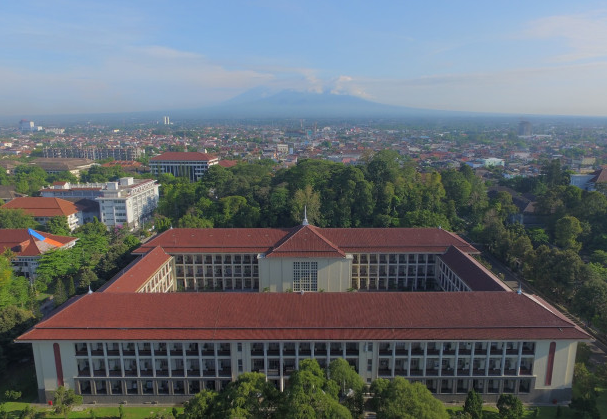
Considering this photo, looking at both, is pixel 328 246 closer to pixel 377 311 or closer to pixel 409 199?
pixel 377 311

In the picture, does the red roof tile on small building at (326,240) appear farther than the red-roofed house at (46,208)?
No

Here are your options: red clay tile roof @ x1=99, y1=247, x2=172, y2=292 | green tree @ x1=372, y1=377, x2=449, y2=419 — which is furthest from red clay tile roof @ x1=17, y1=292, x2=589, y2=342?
green tree @ x1=372, y1=377, x2=449, y2=419

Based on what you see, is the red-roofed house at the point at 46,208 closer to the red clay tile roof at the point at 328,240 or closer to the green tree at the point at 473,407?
the red clay tile roof at the point at 328,240

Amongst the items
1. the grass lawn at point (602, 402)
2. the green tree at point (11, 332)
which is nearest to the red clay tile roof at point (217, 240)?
the green tree at point (11, 332)

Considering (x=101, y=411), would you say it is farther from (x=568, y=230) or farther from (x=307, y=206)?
(x=568, y=230)

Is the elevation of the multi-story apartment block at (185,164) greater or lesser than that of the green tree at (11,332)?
greater

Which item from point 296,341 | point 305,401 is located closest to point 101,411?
point 296,341
